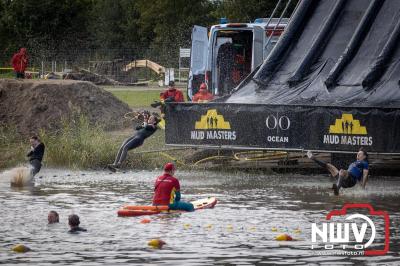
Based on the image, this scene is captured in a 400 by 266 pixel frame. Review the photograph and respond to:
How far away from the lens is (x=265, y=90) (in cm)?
2820

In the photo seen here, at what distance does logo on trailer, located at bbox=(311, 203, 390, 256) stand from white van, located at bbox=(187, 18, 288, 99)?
11.6 metres

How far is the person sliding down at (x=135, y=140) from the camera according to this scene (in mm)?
28859

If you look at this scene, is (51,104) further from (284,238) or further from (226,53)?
(284,238)

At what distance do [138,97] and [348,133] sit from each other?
2122cm

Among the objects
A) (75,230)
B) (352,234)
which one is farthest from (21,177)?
(352,234)

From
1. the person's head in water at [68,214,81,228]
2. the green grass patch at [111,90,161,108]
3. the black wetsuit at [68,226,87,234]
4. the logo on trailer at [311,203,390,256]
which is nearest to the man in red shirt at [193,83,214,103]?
the green grass patch at [111,90,161,108]

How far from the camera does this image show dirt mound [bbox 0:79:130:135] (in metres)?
34.3

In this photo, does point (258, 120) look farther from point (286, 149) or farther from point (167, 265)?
point (167, 265)

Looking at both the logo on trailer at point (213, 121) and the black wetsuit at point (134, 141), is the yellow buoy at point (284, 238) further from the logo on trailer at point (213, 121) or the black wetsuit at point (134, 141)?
the black wetsuit at point (134, 141)

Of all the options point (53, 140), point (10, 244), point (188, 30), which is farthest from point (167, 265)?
point (188, 30)

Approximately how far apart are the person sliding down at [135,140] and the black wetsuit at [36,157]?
198 cm

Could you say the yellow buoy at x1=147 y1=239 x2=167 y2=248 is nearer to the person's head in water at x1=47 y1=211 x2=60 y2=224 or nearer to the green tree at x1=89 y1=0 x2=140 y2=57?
the person's head in water at x1=47 y1=211 x2=60 y2=224

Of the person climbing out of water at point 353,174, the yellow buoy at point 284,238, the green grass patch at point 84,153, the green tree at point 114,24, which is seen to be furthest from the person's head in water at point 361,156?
the green tree at point 114,24

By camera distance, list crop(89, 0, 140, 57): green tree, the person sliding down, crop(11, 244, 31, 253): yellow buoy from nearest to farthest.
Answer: crop(11, 244, 31, 253): yellow buoy < the person sliding down < crop(89, 0, 140, 57): green tree
